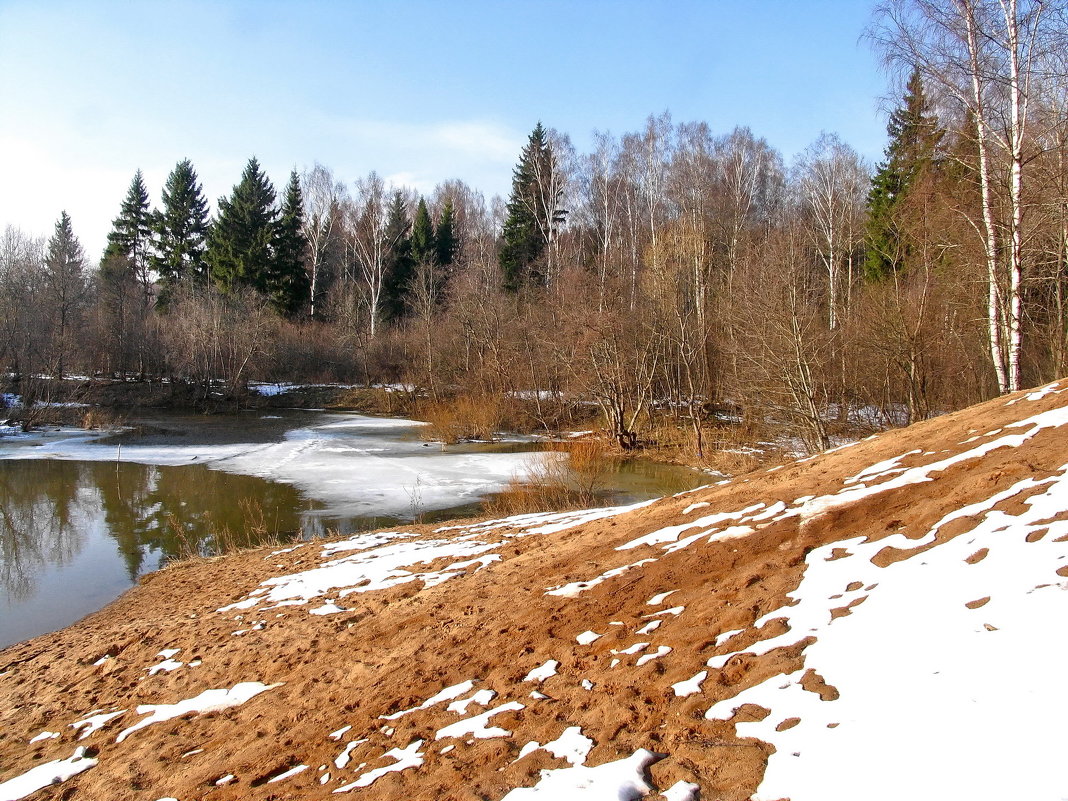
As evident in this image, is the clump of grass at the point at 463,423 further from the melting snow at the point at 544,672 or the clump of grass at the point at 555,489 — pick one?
the melting snow at the point at 544,672

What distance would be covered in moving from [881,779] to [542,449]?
22381 mm

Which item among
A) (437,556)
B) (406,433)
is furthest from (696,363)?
(437,556)

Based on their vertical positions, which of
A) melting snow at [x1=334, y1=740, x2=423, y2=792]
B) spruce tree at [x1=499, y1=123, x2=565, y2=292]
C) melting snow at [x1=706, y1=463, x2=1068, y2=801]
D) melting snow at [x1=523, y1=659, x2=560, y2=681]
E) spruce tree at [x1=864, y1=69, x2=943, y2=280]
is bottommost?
melting snow at [x1=334, y1=740, x2=423, y2=792]

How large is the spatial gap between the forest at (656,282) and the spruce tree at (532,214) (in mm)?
238

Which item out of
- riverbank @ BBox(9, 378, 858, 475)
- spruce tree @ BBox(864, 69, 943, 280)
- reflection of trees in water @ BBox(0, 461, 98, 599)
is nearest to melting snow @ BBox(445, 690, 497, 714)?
riverbank @ BBox(9, 378, 858, 475)

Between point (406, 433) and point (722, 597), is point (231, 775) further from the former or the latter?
point (406, 433)

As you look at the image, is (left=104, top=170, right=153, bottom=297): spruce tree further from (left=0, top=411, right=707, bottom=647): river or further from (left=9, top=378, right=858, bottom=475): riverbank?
(left=0, top=411, right=707, bottom=647): river

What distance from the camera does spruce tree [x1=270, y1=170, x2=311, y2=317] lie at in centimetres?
5262

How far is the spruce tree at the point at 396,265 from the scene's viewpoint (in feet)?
183

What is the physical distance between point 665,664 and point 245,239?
54576mm

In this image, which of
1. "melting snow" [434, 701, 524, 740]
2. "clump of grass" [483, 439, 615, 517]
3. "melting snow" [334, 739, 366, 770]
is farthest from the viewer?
"clump of grass" [483, 439, 615, 517]

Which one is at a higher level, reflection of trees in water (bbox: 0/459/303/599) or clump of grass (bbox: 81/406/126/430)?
clump of grass (bbox: 81/406/126/430)

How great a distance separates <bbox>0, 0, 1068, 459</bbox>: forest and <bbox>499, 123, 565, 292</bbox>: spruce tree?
0.24m

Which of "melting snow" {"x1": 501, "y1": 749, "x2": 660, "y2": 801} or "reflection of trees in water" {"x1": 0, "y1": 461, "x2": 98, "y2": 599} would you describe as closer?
"melting snow" {"x1": 501, "y1": 749, "x2": 660, "y2": 801}
